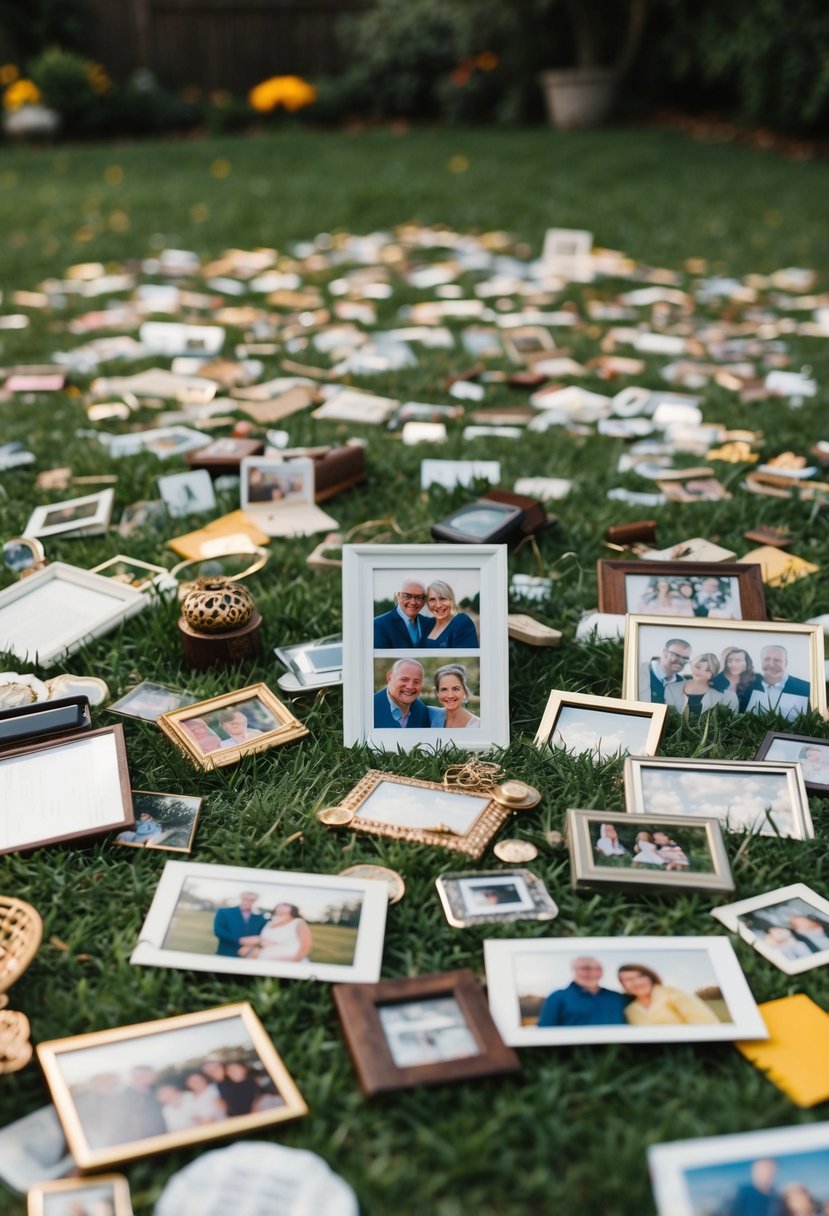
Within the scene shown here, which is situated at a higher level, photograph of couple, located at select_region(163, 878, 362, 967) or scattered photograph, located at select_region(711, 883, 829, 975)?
photograph of couple, located at select_region(163, 878, 362, 967)

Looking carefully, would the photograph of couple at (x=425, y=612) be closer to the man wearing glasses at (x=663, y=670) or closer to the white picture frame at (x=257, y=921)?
the man wearing glasses at (x=663, y=670)

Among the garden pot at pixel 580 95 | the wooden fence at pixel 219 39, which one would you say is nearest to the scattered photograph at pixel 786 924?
the garden pot at pixel 580 95

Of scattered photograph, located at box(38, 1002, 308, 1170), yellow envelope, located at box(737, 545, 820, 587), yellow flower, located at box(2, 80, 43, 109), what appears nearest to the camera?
scattered photograph, located at box(38, 1002, 308, 1170)

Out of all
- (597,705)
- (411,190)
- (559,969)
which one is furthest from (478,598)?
(411,190)

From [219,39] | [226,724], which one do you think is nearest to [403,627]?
[226,724]

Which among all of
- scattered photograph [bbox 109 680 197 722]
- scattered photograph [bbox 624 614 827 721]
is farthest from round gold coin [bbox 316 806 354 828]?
scattered photograph [bbox 624 614 827 721]

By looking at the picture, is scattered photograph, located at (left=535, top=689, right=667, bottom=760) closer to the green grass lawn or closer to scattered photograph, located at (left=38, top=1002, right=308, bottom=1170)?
the green grass lawn
